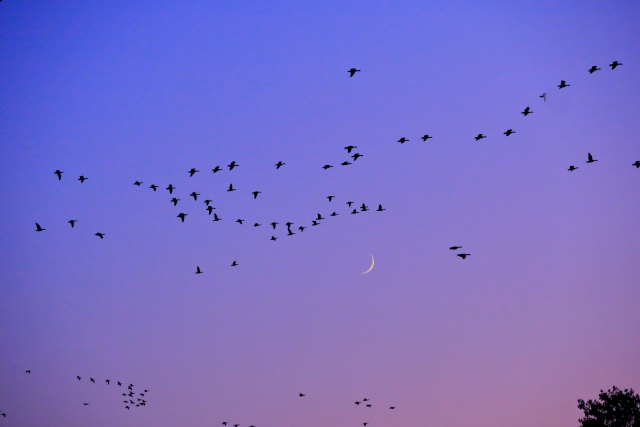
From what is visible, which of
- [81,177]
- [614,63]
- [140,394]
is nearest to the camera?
[614,63]

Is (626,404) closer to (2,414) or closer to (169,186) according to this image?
(169,186)

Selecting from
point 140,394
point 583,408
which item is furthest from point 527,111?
point 140,394

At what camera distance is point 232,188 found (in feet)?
200

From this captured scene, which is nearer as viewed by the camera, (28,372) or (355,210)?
(355,210)

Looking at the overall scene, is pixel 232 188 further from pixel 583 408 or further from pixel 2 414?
pixel 2 414

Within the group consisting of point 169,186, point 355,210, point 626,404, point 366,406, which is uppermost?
point 169,186

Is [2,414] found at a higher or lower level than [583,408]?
higher

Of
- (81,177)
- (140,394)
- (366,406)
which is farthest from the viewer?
(140,394)

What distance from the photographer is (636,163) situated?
51.0 m

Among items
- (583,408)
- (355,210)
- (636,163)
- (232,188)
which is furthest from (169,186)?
(583,408)

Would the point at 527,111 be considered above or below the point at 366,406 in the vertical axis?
above

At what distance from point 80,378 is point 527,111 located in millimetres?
64651

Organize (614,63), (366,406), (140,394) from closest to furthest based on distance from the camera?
(614,63), (366,406), (140,394)

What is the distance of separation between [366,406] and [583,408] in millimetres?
26964
